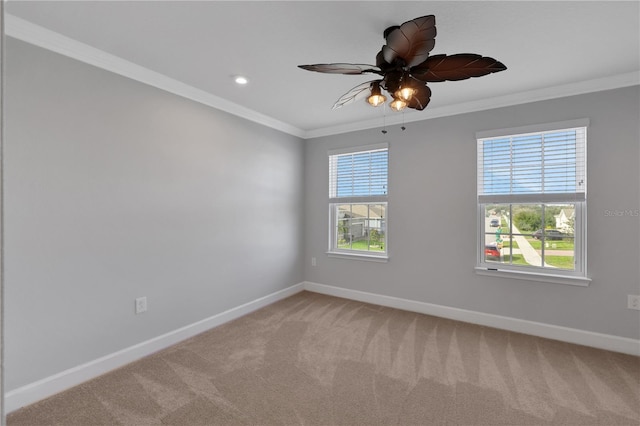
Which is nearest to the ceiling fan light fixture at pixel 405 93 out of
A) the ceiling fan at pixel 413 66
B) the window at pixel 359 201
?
the ceiling fan at pixel 413 66

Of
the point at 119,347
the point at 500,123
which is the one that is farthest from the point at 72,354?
the point at 500,123

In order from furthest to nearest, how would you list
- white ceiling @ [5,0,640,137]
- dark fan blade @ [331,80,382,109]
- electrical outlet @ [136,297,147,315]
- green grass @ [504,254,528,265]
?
green grass @ [504,254,528,265]
electrical outlet @ [136,297,147,315]
dark fan blade @ [331,80,382,109]
white ceiling @ [5,0,640,137]

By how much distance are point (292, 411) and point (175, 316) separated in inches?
62.0

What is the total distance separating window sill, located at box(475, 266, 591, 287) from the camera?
9.48 ft

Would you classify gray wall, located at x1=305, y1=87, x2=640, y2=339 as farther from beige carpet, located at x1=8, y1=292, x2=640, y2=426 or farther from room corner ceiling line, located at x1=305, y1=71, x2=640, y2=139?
beige carpet, located at x1=8, y1=292, x2=640, y2=426

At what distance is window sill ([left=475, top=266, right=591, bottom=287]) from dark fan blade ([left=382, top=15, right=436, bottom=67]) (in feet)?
8.25

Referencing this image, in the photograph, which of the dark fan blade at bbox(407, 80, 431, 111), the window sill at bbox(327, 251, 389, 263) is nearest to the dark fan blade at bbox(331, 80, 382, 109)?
the dark fan blade at bbox(407, 80, 431, 111)

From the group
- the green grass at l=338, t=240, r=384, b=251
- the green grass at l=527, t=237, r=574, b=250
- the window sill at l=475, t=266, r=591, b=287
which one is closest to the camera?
the window sill at l=475, t=266, r=591, b=287

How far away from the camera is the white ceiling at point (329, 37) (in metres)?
1.85

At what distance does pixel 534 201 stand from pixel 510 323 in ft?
4.32

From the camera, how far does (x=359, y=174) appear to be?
427 centimetres

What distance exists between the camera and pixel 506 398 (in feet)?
6.86

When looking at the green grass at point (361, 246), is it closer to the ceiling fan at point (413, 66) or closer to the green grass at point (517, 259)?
the green grass at point (517, 259)

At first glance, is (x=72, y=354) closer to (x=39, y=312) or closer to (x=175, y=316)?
(x=39, y=312)
